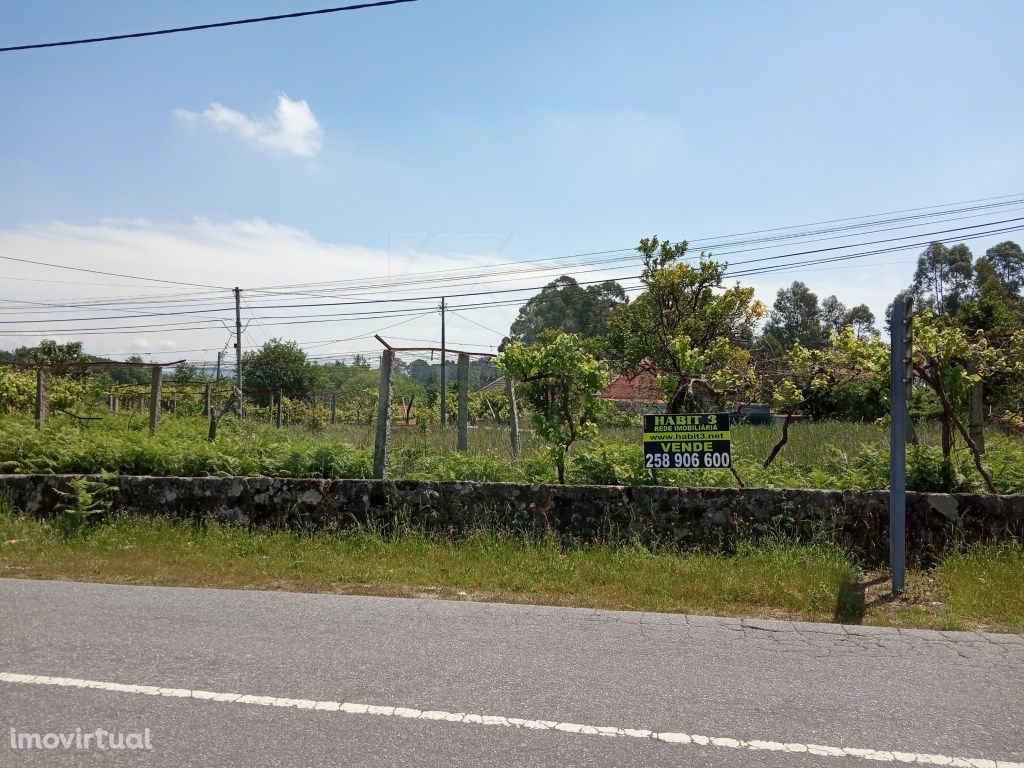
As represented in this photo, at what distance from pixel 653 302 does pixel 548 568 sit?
16.9 meters

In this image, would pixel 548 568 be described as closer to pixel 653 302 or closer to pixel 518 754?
pixel 518 754

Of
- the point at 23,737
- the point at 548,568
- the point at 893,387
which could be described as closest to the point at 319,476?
the point at 548,568

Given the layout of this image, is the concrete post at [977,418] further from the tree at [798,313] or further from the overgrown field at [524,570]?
the tree at [798,313]

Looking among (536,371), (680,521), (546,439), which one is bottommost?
(680,521)

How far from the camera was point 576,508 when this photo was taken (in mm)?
8711

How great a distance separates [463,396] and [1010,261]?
67406mm

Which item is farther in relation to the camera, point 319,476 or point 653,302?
point 653,302

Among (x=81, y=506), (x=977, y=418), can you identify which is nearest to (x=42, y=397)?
(x=81, y=506)

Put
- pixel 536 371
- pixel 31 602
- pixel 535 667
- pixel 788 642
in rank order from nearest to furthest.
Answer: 1. pixel 535 667
2. pixel 788 642
3. pixel 31 602
4. pixel 536 371

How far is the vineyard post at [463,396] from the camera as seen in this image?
10078 mm

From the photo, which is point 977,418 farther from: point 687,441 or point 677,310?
point 677,310

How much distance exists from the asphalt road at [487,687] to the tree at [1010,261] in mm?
67820

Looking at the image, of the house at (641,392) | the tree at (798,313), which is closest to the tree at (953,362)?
the house at (641,392)

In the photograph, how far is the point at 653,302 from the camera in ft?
77.4
